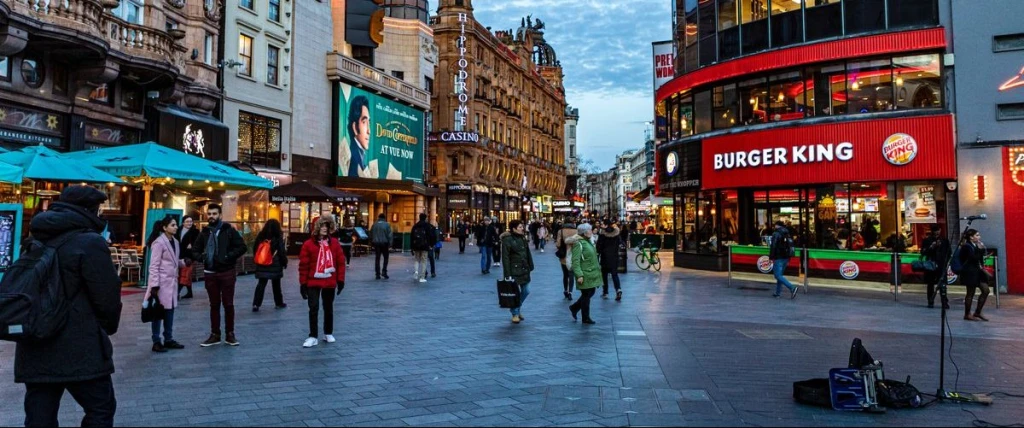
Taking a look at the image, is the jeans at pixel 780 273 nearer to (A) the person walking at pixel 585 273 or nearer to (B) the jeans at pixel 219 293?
(A) the person walking at pixel 585 273

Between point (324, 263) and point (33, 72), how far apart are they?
12.5 m

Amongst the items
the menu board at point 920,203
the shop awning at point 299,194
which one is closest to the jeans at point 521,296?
the menu board at point 920,203

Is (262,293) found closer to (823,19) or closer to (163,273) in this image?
(163,273)

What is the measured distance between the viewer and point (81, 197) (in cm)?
381

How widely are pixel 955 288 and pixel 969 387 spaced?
10315mm

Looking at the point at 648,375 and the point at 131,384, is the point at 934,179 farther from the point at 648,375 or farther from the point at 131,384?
the point at 131,384

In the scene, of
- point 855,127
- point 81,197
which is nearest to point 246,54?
point 855,127

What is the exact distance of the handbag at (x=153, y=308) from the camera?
770 centimetres

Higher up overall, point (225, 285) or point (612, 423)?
point (225, 285)

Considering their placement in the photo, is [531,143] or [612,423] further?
[531,143]

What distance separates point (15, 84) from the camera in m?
15.1

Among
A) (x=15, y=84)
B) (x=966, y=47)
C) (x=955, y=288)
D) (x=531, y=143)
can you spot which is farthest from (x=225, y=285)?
(x=531, y=143)

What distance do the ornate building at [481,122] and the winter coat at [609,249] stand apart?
3667cm

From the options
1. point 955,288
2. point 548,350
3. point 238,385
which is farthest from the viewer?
point 955,288
